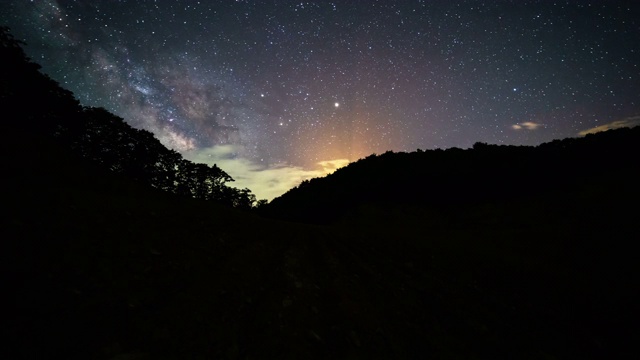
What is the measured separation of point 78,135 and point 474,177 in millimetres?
41818

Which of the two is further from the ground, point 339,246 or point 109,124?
point 109,124

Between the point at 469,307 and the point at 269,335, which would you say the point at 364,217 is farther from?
the point at 269,335

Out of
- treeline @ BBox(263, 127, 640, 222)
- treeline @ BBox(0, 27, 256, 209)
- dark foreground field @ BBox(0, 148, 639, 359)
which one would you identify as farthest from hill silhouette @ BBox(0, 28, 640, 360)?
treeline @ BBox(0, 27, 256, 209)

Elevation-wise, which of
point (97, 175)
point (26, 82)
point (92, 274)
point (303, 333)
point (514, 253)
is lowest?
point (514, 253)

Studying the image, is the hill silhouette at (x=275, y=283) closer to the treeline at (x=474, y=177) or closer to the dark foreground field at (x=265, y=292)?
the dark foreground field at (x=265, y=292)

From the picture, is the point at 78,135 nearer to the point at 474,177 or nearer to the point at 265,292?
the point at 265,292

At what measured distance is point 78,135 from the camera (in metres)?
26.8

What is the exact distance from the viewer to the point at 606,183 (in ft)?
60.1

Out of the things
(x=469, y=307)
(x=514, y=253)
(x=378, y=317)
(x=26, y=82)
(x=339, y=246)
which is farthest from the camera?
(x=26, y=82)

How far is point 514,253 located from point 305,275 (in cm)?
1027

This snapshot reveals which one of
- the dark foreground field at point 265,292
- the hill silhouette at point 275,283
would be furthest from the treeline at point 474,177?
the dark foreground field at point 265,292

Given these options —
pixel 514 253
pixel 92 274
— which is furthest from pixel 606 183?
pixel 92 274

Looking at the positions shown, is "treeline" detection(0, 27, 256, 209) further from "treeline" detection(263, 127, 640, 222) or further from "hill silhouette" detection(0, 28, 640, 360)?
"treeline" detection(263, 127, 640, 222)

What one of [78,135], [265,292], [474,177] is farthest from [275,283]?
[78,135]
